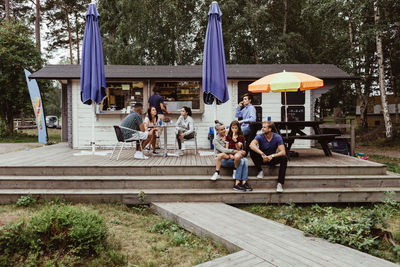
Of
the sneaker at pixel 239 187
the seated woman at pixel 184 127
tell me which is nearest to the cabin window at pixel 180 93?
the seated woman at pixel 184 127

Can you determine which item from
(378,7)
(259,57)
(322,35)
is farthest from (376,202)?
(322,35)

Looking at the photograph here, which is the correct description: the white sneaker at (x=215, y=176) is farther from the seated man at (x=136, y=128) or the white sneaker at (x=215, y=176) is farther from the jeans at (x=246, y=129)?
the seated man at (x=136, y=128)

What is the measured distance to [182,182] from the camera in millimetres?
4668

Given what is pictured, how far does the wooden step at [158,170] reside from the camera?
16.3 ft

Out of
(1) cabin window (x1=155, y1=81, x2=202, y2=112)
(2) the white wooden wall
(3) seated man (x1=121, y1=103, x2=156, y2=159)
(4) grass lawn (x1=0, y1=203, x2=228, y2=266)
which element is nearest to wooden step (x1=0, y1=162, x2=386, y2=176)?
(4) grass lawn (x1=0, y1=203, x2=228, y2=266)

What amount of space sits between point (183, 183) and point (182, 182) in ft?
0.08

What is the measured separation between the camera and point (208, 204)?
4285mm

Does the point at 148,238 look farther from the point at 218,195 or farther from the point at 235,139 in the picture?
the point at 235,139

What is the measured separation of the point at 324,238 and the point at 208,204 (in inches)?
70.3

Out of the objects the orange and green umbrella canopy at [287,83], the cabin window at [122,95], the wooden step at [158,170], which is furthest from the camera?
the cabin window at [122,95]

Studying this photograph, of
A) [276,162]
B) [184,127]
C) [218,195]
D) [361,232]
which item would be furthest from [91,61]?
[361,232]

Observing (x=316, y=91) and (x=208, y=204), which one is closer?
(x=208, y=204)

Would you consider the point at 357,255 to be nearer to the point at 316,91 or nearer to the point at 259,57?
the point at 316,91

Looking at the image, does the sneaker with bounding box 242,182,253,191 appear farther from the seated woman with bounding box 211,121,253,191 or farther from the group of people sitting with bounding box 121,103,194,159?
the group of people sitting with bounding box 121,103,194,159
